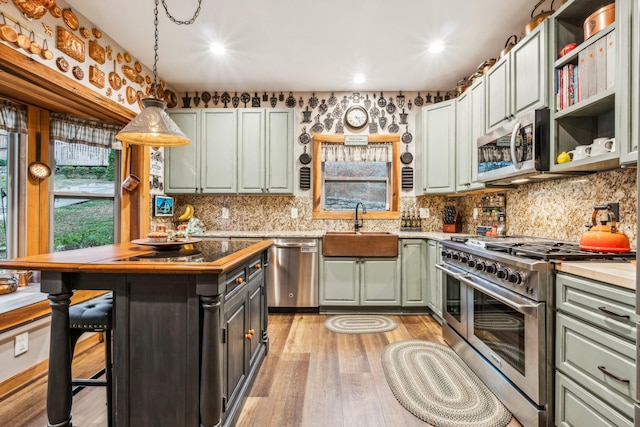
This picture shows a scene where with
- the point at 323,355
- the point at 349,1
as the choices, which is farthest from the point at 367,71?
the point at 323,355

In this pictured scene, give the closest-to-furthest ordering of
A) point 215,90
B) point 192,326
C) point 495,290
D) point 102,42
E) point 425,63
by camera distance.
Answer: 1. point 192,326
2. point 495,290
3. point 102,42
4. point 425,63
5. point 215,90

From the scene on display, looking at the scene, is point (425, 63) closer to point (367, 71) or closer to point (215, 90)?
point (367, 71)

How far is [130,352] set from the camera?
4.96 ft

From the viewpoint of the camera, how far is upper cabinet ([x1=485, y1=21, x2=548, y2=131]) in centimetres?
216

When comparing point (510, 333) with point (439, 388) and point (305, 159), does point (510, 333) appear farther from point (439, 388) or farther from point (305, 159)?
point (305, 159)

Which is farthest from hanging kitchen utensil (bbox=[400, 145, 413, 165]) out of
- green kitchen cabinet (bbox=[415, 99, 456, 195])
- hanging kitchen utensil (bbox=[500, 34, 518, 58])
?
hanging kitchen utensil (bbox=[500, 34, 518, 58])

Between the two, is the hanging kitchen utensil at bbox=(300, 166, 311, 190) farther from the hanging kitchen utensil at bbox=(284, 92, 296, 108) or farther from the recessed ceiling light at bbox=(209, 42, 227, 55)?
the recessed ceiling light at bbox=(209, 42, 227, 55)

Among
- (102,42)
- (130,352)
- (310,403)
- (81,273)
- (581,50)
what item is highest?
(102,42)

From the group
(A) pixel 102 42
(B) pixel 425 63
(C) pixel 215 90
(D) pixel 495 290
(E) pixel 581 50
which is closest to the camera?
(E) pixel 581 50

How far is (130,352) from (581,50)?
9.42 ft

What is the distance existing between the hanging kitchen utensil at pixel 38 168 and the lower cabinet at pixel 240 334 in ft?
6.23

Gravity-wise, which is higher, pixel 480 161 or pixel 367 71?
pixel 367 71

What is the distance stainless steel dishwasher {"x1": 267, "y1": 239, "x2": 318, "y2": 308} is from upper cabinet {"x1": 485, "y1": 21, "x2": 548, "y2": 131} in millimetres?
2138

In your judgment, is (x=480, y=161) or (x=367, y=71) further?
(x=367, y=71)
